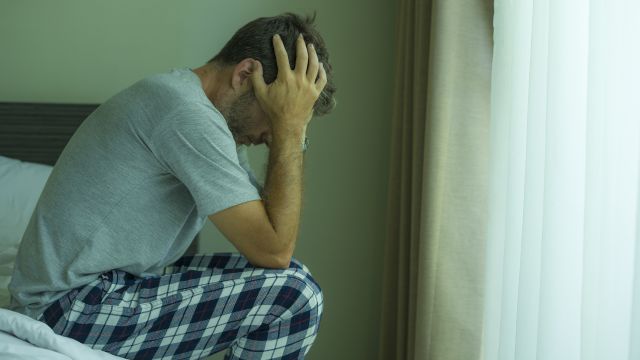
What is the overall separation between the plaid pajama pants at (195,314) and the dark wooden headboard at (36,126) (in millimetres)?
1312

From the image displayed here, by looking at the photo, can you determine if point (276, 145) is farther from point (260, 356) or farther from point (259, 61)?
point (260, 356)

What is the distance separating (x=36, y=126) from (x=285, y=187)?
5.33 feet

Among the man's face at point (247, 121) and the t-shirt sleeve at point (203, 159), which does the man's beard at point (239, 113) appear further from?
the t-shirt sleeve at point (203, 159)

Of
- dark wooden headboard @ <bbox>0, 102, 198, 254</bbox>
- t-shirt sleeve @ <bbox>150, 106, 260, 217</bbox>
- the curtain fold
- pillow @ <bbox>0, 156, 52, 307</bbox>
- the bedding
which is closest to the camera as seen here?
the bedding

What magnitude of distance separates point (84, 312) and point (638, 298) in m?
1.02

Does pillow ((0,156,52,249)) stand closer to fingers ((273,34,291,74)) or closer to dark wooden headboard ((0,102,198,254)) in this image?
dark wooden headboard ((0,102,198,254))

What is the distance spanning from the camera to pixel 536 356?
1.68 meters

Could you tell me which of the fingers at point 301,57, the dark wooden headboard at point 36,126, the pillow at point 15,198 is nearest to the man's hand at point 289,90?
the fingers at point 301,57

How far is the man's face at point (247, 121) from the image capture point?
1.63 meters

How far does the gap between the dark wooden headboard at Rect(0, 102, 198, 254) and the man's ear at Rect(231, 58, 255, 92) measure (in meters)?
1.32

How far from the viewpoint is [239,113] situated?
64.7 inches

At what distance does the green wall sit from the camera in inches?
115

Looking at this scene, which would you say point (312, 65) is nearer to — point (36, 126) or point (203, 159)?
point (203, 159)

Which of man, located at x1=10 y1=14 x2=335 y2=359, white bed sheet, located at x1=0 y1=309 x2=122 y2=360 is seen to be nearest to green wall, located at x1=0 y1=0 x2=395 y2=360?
man, located at x1=10 y1=14 x2=335 y2=359
